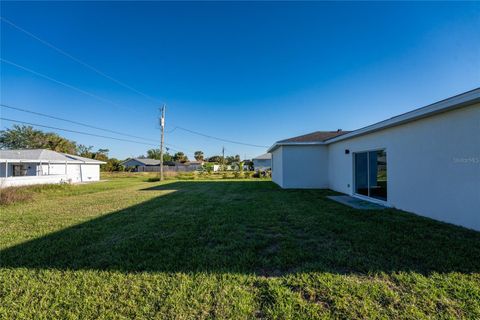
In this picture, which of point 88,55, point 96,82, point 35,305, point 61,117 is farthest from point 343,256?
point 61,117

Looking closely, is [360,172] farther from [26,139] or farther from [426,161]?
[26,139]

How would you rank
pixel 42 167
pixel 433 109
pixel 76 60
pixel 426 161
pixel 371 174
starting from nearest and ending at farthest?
pixel 433 109
pixel 426 161
pixel 371 174
pixel 76 60
pixel 42 167

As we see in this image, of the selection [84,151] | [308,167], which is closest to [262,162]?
[308,167]

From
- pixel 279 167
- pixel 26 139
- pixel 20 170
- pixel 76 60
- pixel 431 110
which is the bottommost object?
pixel 20 170

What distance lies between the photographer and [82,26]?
9883mm

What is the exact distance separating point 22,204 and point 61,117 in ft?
44.3

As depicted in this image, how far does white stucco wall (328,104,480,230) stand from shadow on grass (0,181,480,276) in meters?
0.44

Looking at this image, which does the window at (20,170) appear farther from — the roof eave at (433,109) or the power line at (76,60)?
the roof eave at (433,109)

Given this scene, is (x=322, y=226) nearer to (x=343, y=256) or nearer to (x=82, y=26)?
(x=343, y=256)

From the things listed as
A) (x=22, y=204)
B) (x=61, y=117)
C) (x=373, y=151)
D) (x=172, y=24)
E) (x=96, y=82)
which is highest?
(x=172, y=24)

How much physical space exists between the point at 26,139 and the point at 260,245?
4741 cm

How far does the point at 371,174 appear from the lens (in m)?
7.75

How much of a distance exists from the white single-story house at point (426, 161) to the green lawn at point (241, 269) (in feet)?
2.00

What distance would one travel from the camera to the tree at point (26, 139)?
33906mm
